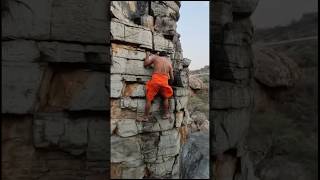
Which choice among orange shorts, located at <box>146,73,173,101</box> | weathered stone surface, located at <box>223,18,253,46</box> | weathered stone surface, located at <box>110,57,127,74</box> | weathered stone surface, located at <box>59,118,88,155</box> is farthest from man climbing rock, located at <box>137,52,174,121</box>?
weathered stone surface, located at <box>223,18,253,46</box>

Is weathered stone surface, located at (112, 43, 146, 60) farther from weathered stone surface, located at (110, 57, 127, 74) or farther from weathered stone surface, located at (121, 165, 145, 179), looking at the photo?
weathered stone surface, located at (121, 165, 145, 179)

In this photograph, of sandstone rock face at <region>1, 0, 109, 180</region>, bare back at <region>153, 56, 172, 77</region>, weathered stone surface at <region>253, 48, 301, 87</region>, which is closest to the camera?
bare back at <region>153, 56, 172, 77</region>

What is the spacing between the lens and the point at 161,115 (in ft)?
5.60

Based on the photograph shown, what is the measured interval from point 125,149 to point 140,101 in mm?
246

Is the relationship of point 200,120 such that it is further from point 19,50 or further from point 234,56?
point 19,50

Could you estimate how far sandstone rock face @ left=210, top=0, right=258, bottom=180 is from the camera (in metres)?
2.14

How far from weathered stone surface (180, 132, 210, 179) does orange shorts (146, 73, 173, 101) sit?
0.27 metres

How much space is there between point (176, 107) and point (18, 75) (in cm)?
82

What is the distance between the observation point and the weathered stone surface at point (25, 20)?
1788 millimetres

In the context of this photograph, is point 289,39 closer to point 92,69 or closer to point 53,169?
point 92,69

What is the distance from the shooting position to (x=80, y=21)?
6.08 ft

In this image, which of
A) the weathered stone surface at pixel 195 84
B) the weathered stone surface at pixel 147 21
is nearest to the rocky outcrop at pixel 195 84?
the weathered stone surface at pixel 195 84

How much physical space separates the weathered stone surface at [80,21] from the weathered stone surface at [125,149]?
0.55 m

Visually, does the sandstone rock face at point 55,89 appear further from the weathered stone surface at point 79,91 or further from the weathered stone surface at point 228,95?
the weathered stone surface at point 228,95
